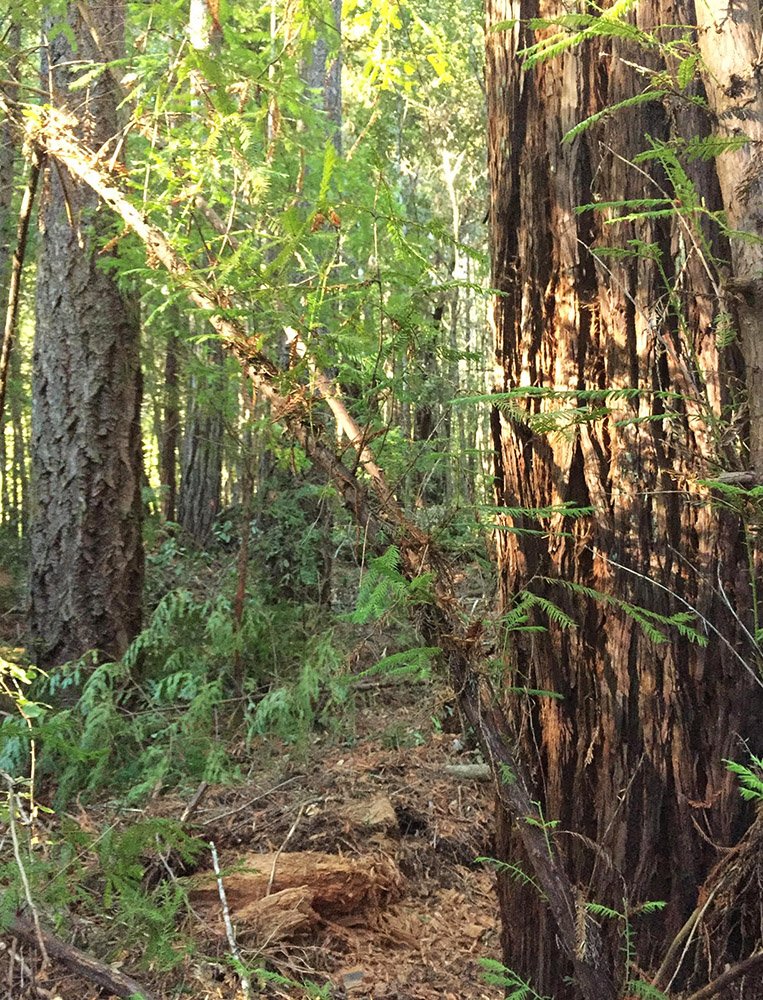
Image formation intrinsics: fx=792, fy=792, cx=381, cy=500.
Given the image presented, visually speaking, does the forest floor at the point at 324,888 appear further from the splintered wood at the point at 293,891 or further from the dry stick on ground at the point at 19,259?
the dry stick on ground at the point at 19,259

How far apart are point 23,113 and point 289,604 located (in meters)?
5.26

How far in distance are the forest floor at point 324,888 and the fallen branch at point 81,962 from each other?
0.07m

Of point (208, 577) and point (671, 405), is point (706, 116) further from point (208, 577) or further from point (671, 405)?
point (208, 577)

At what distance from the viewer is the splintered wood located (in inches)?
123

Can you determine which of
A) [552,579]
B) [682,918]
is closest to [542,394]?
[552,579]

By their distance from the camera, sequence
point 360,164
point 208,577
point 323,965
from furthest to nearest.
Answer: point 208,577 → point 360,164 → point 323,965

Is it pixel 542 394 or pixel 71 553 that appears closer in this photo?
pixel 542 394

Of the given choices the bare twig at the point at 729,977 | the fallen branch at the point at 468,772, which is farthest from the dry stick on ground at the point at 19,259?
the fallen branch at the point at 468,772

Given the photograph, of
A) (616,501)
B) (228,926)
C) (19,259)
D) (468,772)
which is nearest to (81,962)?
(228,926)

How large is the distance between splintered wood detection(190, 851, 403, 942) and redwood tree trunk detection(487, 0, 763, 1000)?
1276 millimetres

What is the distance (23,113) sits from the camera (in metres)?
2.86

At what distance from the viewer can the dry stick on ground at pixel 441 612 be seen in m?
1.95

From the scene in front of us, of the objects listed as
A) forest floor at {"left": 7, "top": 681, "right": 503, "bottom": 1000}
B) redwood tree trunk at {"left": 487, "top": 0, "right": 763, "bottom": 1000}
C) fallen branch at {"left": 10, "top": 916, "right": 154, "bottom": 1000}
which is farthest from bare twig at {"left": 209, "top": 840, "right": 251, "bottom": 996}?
redwood tree trunk at {"left": 487, "top": 0, "right": 763, "bottom": 1000}

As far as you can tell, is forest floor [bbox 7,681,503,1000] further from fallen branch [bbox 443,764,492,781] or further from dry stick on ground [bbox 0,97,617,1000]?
dry stick on ground [bbox 0,97,617,1000]
